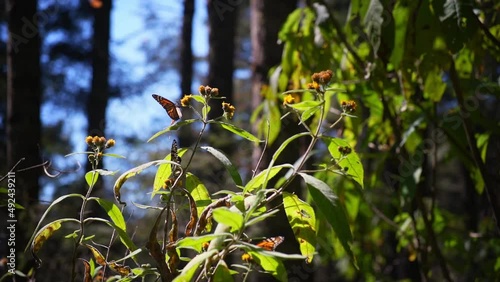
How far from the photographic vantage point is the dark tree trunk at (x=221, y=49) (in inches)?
379

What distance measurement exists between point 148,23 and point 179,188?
17.4 m

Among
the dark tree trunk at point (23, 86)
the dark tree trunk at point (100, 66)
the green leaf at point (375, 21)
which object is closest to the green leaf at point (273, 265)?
the green leaf at point (375, 21)

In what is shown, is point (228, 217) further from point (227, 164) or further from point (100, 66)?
point (100, 66)

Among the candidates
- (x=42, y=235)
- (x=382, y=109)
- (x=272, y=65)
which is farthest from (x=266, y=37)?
(x=42, y=235)

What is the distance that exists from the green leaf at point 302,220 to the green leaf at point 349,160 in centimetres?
14

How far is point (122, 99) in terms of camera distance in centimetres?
1474

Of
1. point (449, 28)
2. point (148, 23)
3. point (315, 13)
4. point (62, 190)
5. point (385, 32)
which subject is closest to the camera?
point (449, 28)

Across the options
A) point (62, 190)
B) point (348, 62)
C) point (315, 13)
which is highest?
point (315, 13)

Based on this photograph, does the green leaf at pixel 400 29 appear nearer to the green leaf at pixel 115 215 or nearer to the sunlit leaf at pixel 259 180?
the sunlit leaf at pixel 259 180

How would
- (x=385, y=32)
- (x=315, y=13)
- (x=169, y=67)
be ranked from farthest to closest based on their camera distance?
1. (x=169, y=67)
2. (x=315, y=13)
3. (x=385, y=32)

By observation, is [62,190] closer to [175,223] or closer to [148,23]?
[175,223]

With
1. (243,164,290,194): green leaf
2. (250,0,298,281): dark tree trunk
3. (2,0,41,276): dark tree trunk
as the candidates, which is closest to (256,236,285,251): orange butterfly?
(243,164,290,194): green leaf

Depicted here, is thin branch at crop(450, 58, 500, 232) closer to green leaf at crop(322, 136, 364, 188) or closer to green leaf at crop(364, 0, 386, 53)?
green leaf at crop(364, 0, 386, 53)

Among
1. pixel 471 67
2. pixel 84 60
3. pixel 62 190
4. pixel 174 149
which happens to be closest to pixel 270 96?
pixel 471 67
